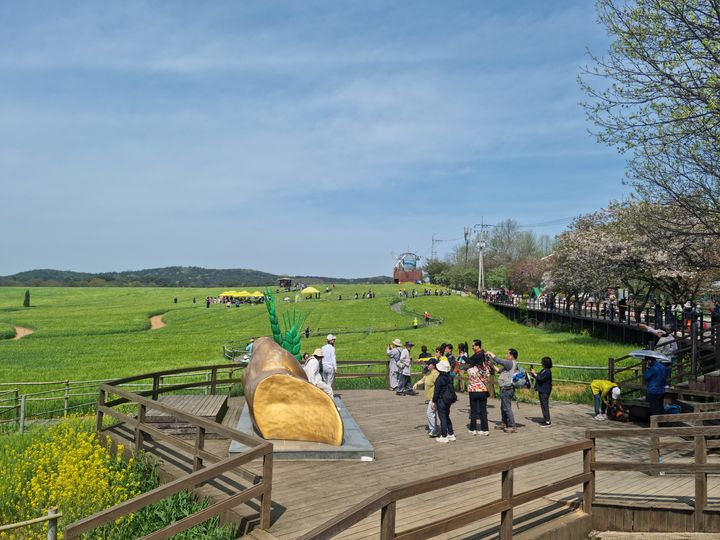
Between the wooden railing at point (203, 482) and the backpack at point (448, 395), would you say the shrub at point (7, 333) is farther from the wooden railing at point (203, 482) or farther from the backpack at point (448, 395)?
the backpack at point (448, 395)

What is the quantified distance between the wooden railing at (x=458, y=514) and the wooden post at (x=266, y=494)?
1.31 meters

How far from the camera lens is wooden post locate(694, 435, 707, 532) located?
7414mm

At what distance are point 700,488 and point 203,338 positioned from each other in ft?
182

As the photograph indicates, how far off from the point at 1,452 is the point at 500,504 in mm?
10017

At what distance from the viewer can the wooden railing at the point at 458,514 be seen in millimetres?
4949

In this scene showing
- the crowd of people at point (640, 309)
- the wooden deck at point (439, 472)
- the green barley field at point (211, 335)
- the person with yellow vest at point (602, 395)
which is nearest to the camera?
the wooden deck at point (439, 472)

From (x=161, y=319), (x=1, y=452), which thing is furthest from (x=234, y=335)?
(x=1, y=452)

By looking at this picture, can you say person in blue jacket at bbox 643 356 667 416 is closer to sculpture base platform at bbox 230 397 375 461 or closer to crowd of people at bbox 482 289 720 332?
crowd of people at bbox 482 289 720 332

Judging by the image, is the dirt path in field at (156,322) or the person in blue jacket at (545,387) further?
the dirt path in field at (156,322)

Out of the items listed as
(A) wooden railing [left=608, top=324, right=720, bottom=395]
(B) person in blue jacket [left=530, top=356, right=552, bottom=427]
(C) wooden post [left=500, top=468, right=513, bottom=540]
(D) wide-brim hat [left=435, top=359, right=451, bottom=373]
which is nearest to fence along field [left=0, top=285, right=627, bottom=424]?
(A) wooden railing [left=608, top=324, right=720, bottom=395]

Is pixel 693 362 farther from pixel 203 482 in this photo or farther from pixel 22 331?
pixel 22 331

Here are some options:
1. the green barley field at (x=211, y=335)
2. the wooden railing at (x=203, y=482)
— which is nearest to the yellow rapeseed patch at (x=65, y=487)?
the wooden railing at (x=203, y=482)

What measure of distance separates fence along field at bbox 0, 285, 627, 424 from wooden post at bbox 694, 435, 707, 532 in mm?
13755

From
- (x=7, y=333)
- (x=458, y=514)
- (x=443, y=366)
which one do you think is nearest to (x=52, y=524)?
(x=458, y=514)
